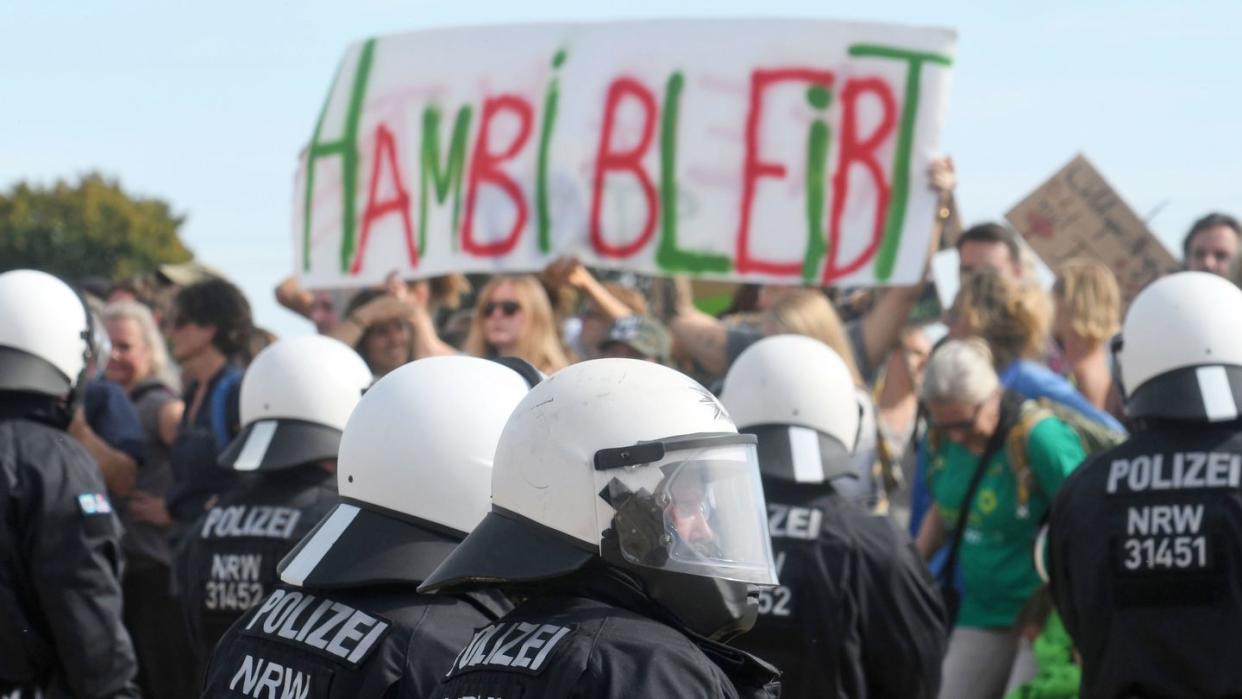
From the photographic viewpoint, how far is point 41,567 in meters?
5.24

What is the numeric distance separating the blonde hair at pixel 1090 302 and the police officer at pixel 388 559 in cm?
411

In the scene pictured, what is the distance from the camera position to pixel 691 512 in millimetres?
2939

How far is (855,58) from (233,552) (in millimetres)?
4369

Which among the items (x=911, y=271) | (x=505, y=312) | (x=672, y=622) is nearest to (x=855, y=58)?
(x=911, y=271)

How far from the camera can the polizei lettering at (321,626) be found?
333cm

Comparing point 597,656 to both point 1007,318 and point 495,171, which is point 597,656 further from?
point 495,171

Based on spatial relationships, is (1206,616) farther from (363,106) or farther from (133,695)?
(363,106)

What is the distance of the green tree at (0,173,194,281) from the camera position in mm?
58031

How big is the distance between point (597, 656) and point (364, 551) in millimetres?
1017

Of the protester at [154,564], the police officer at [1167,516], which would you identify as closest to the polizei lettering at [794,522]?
the police officer at [1167,516]

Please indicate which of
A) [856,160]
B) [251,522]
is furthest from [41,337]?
[856,160]

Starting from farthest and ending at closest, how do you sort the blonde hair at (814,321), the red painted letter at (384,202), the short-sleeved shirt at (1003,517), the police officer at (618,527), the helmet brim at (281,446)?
the red painted letter at (384,202)
the blonde hair at (814,321)
the short-sleeved shirt at (1003,517)
the helmet brim at (281,446)
the police officer at (618,527)

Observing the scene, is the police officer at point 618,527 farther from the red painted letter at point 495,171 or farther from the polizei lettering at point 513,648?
the red painted letter at point 495,171

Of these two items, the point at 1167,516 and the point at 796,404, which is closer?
the point at 1167,516
